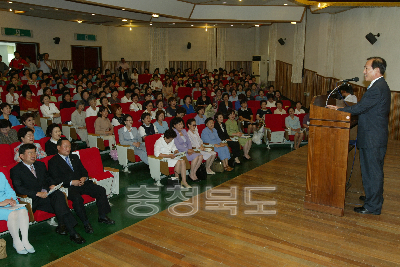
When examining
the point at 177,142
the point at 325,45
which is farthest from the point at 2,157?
the point at 325,45

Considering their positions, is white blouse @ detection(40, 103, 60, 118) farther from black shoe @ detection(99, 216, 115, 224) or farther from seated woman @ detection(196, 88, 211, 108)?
black shoe @ detection(99, 216, 115, 224)

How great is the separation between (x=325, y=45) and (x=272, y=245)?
9.02 m

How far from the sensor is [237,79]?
15078 millimetres

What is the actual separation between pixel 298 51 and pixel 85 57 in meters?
8.88

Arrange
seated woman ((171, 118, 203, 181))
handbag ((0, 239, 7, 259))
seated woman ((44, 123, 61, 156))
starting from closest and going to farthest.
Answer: handbag ((0, 239, 7, 259)) → seated woman ((44, 123, 61, 156)) → seated woman ((171, 118, 203, 181))

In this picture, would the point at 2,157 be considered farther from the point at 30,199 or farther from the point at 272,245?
the point at 272,245

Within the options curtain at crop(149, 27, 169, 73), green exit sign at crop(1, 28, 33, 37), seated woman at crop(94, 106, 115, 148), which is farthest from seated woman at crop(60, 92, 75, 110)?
curtain at crop(149, 27, 169, 73)

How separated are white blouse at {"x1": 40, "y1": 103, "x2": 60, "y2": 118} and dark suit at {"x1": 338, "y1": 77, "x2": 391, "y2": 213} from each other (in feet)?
20.5

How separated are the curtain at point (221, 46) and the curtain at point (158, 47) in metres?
2.55

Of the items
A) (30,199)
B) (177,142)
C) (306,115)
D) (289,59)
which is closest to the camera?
(30,199)

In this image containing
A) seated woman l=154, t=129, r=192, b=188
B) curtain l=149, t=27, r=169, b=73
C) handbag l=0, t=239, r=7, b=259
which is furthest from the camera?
curtain l=149, t=27, r=169, b=73

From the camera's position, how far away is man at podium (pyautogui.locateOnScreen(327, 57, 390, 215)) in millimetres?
3434

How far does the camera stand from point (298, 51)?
489 inches

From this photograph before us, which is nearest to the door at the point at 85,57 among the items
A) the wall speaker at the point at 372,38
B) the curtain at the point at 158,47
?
the curtain at the point at 158,47
